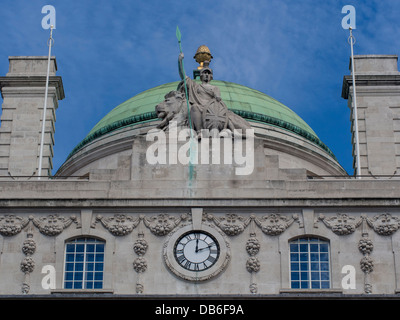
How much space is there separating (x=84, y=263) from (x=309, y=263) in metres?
8.36

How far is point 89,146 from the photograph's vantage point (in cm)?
6656

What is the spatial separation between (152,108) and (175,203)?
17465 millimetres

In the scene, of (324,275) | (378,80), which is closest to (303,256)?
(324,275)

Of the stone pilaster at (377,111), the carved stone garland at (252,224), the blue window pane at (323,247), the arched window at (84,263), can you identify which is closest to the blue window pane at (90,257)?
the arched window at (84,263)

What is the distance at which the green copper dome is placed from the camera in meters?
65.8

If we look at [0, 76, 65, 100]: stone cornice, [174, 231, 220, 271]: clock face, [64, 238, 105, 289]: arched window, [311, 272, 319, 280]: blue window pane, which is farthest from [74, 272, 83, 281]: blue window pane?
[0, 76, 65, 100]: stone cornice

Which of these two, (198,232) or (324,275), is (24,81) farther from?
(324,275)

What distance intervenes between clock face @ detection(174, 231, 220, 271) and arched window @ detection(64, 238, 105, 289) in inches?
115

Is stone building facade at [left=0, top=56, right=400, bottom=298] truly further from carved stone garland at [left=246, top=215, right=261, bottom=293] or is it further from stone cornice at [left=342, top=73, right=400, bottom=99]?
stone cornice at [left=342, top=73, right=400, bottom=99]

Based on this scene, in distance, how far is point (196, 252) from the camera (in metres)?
48.9

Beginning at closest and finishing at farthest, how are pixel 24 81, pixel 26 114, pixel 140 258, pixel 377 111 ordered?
pixel 140 258
pixel 377 111
pixel 26 114
pixel 24 81
